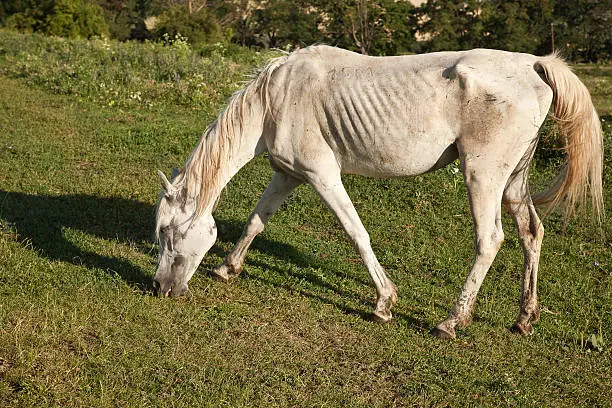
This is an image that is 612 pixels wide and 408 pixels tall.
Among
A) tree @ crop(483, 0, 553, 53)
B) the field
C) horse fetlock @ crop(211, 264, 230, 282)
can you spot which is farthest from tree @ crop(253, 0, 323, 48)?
horse fetlock @ crop(211, 264, 230, 282)

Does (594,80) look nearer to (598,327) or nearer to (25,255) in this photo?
(598,327)

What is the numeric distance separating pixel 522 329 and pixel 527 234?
0.72 m

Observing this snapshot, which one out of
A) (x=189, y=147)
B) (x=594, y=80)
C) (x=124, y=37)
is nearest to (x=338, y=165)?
(x=189, y=147)

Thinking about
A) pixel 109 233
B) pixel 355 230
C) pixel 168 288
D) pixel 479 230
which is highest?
pixel 479 230

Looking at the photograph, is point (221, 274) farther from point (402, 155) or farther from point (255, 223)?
point (402, 155)

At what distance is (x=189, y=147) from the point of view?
31.4ft

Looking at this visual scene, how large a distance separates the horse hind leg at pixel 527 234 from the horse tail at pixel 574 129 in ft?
1.01

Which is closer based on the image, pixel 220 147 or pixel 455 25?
pixel 220 147

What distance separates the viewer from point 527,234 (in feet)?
16.6

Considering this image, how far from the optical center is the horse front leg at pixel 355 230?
4859mm

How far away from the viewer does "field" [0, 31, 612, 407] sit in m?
3.82

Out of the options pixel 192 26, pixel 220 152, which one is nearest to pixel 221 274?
pixel 220 152

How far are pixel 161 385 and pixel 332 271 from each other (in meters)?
2.44

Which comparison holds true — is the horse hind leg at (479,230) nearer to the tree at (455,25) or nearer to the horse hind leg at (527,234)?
the horse hind leg at (527,234)
